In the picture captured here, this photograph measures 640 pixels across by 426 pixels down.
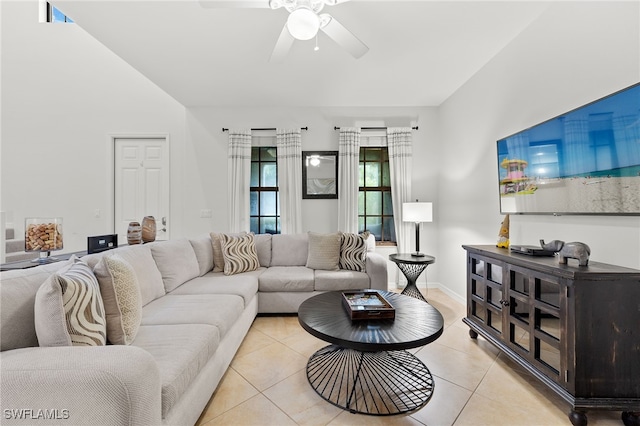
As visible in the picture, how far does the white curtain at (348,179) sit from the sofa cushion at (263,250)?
3.75 ft

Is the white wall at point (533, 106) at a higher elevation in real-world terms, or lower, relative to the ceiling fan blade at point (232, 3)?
lower

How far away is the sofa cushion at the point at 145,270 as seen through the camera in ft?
6.03

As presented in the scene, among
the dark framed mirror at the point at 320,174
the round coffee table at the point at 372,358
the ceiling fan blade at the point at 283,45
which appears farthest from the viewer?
the dark framed mirror at the point at 320,174

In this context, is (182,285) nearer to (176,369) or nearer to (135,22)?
(176,369)

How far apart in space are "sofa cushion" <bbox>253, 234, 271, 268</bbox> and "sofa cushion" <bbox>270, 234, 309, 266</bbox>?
5 cm

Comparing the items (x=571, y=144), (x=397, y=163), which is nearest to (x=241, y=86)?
(x=397, y=163)

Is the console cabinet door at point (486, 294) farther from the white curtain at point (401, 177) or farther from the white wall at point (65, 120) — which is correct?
the white wall at point (65, 120)

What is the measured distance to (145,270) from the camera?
1.92 m

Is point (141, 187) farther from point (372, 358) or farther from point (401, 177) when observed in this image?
point (372, 358)

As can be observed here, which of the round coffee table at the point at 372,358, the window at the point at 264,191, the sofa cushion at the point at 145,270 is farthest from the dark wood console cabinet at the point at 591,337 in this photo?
the window at the point at 264,191

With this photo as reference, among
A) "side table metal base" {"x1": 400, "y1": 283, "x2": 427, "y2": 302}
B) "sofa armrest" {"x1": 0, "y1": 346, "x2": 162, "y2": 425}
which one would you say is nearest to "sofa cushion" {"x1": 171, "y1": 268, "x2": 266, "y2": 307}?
"sofa armrest" {"x1": 0, "y1": 346, "x2": 162, "y2": 425}

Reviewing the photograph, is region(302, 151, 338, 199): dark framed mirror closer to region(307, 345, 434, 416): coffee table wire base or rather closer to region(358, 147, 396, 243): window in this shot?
region(358, 147, 396, 243): window

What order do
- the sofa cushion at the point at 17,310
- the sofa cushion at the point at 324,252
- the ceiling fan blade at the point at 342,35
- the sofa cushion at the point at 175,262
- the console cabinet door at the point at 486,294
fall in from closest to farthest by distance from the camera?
the sofa cushion at the point at 17,310
the ceiling fan blade at the point at 342,35
the console cabinet door at the point at 486,294
the sofa cushion at the point at 175,262
the sofa cushion at the point at 324,252

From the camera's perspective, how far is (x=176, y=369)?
1.14m
